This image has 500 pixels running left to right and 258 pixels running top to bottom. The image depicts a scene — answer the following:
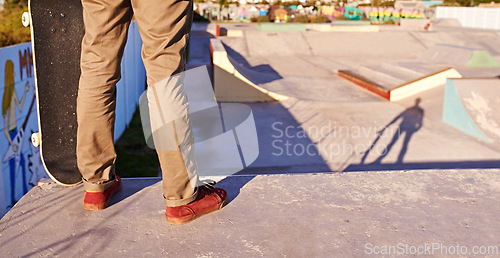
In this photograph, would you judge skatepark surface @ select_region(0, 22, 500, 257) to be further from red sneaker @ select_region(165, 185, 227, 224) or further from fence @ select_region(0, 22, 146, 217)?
fence @ select_region(0, 22, 146, 217)

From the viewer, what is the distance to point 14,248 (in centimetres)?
171

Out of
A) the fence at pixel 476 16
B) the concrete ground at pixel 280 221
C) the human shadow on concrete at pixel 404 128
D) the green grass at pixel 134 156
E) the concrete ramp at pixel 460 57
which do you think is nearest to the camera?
the concrete ground at pixel 280 221

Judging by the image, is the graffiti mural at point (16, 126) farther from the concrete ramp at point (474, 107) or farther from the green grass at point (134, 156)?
the concrete ramp at point (474, 107)

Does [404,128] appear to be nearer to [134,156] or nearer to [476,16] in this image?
[134,156]

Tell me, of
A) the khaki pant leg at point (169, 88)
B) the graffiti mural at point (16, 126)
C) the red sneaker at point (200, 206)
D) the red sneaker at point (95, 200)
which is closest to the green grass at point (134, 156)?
the graffiti mural at point (16, 126)

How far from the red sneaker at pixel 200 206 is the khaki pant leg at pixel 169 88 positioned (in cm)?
3

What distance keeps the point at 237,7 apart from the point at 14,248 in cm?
5286

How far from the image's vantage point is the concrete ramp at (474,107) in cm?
731

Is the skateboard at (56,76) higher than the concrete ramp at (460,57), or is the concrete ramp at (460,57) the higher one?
the skateboard at (56,76)

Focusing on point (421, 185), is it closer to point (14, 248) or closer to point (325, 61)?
point (14, 248)

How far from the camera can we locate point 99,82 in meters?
1.89

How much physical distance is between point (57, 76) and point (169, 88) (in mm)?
761

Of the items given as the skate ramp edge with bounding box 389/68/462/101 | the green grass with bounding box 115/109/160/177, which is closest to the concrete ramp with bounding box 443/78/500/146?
the skate ramp edge with bounding box 389/68/462/101

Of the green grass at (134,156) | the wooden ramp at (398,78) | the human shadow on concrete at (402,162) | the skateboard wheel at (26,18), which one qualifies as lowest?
the green grass at (134,156)
